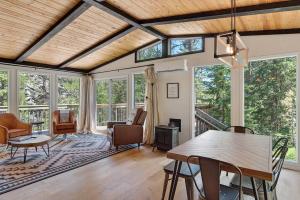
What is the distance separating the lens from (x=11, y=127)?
4.95 metres

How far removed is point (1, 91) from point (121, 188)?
15.5 feet

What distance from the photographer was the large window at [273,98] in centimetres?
366

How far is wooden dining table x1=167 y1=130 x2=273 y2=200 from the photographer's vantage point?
4.83 feet

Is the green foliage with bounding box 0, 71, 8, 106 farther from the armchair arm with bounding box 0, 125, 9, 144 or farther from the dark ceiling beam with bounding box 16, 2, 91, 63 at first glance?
the armchair arm with bounding box 0, 125, 9, 144

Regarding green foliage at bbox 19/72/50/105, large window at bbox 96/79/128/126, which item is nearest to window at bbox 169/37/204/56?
large window at bbox 96/79/128/126

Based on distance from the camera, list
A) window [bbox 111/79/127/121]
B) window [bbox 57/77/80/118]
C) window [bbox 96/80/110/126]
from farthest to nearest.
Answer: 1. window [bbox 96/80/110/126]
2. window [bbox 57/77/80/118]
3. window [bbox 111/79/127/121]

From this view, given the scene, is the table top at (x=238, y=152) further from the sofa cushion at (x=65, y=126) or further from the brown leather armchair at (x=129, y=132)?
the sofa cushion at (x=65, y=126)

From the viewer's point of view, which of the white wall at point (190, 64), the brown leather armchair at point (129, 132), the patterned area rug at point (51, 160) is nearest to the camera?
the patterned area rug at point (51, 160)

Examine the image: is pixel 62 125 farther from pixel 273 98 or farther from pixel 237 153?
pixel 273 98

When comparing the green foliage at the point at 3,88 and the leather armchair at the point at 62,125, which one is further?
the leather armchair at the point at 62,125

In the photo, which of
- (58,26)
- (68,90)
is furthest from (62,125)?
(58,26)

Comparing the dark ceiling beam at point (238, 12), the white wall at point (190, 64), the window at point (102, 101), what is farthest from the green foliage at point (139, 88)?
the dark ceiling beam at point (238, 12)

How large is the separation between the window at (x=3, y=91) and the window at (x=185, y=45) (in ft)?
14.9

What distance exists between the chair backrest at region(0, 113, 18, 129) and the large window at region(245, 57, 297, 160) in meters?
5.50
